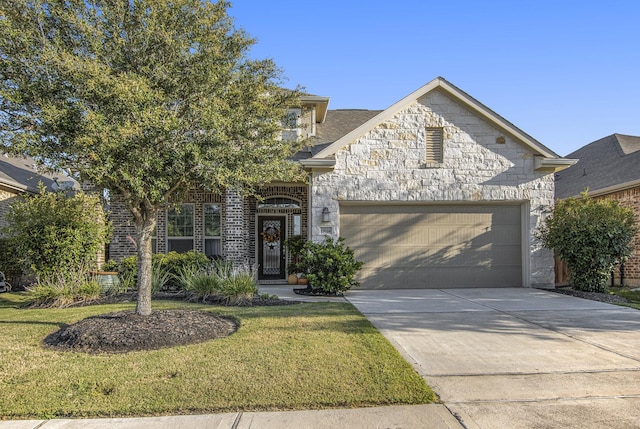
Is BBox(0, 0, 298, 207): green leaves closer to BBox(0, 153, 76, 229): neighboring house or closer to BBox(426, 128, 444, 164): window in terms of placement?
BBox(426, 128, 444, 164): window

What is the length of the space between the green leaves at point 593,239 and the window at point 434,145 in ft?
11.3

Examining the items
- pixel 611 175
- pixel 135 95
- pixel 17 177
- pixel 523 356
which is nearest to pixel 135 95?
pixel 135 95

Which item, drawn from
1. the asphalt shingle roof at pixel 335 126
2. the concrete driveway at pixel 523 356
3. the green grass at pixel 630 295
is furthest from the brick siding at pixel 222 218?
the green grass at pixel 630 295

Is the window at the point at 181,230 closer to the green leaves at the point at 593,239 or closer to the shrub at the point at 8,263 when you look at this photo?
the shrub at the point at 8,263

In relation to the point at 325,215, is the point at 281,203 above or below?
above

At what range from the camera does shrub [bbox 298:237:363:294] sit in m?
10.5

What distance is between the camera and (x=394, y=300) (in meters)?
9.95

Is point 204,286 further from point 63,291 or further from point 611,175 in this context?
point 611,175

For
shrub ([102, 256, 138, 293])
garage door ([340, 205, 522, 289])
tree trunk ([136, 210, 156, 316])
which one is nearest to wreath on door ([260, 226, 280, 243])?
garage door ([340, 205, 522, 289])

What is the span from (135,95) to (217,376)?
333 centimetres

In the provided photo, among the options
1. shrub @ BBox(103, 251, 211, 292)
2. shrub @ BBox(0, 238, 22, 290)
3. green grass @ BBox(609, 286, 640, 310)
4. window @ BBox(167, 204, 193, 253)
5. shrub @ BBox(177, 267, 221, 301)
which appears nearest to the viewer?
green grass @ BBox(609, 286, 640, 310)

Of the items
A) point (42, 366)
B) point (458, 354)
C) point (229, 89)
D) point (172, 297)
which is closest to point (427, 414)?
point (458, 354)

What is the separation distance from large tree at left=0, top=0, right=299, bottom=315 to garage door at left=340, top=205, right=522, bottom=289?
5.97 metres

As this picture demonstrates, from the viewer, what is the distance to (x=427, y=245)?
12078mm
